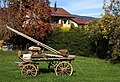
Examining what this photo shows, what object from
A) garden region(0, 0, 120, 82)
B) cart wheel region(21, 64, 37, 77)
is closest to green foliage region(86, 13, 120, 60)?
garden region(0, 0, 120, 82)

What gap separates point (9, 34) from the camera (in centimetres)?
3475

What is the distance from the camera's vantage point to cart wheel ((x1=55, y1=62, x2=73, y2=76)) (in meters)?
15.1

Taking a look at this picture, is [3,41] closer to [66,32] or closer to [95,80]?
[66,32]

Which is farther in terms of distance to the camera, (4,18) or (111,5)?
(4,18)

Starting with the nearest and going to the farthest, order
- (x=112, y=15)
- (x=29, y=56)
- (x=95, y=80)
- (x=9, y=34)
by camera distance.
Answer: (x=95, y=80)
(x=29, y=56)
(x=112, y=15)
(x=9, y=34)

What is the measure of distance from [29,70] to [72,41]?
1960 centimetres

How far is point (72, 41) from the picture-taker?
34094 mm

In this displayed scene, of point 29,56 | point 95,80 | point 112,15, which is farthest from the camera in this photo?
point 112,15

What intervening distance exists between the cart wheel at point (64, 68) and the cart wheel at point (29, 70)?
1001 millimetres

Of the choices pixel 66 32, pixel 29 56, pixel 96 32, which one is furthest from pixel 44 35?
pixel 29 56

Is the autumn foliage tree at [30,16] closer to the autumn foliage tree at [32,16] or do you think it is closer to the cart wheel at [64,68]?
the autumn foliage tree at [32,16]

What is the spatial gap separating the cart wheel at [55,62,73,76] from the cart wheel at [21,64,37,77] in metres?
1.00

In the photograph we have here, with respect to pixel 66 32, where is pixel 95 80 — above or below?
above

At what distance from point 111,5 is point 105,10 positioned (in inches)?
24.2
